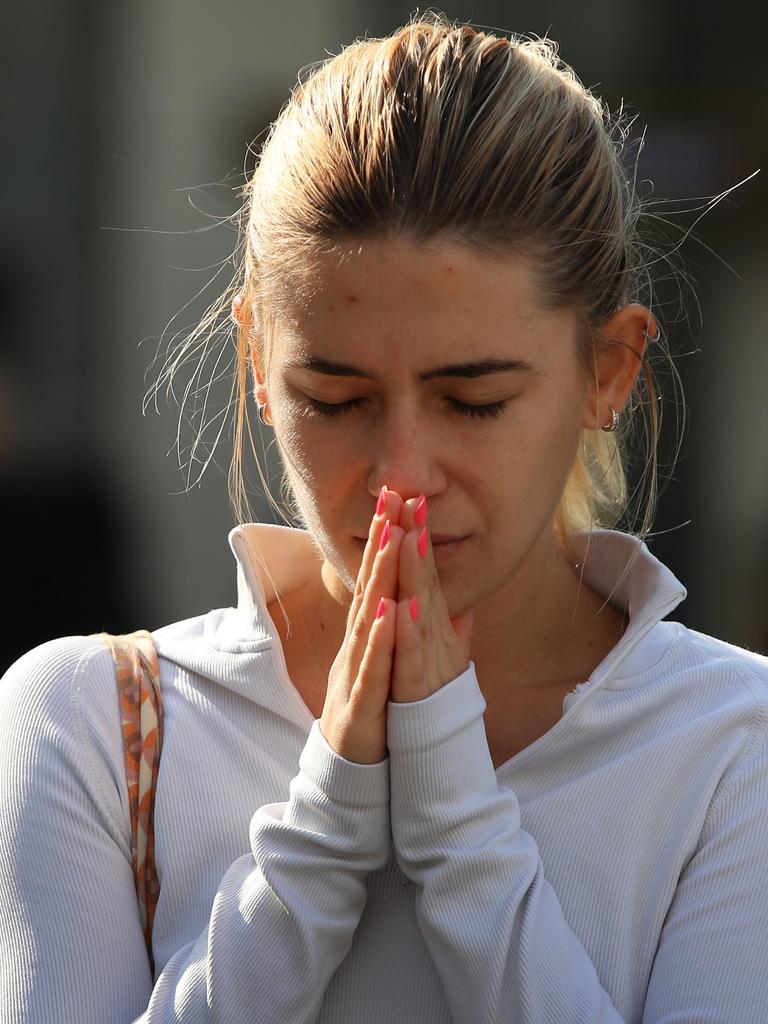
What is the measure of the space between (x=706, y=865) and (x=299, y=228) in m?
0.89

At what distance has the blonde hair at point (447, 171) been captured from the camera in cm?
186

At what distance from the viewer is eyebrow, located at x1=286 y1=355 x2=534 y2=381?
1803 mm

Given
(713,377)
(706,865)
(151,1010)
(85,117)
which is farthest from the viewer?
(85,117)

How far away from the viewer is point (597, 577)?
2.19 meters

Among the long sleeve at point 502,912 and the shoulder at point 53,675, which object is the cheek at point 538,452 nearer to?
the long sleeve at point 502,912

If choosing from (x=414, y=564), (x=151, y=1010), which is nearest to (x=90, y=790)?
(x=151, y=1010)

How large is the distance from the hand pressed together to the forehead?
0.18m

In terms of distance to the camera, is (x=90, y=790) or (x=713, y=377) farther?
Result: (x=713, y=377)

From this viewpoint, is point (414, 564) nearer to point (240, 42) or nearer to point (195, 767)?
point (195, 767)

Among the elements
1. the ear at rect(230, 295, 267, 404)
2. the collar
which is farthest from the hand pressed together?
the ear at rect(230, 295, 267, 404)

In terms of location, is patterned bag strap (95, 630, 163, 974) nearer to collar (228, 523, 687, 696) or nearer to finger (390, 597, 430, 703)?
collar (228, 523, 687, 696)

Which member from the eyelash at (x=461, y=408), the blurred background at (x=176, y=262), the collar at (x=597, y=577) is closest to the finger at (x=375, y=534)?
the eyelash at (x=461, y=408)

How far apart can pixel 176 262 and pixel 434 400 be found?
13.8ft

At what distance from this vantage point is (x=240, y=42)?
19.1 ft
